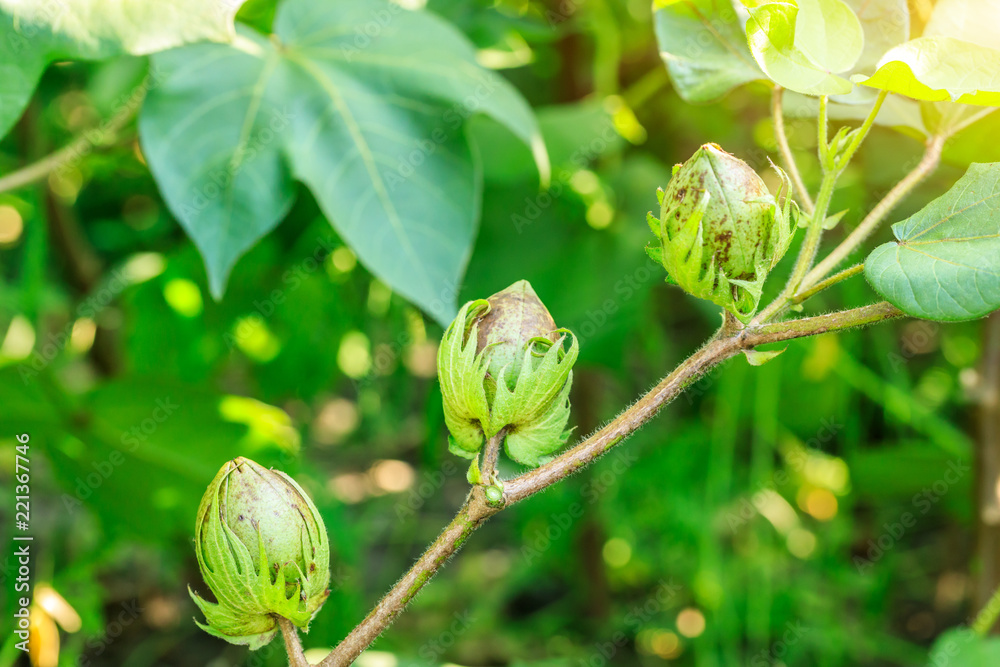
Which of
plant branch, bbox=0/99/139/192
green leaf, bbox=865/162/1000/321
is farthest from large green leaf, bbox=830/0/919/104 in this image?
plant branch, bbox=0/99/139/192

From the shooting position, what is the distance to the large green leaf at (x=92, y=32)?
1.27 feet

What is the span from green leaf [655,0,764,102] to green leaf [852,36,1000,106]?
0.11m

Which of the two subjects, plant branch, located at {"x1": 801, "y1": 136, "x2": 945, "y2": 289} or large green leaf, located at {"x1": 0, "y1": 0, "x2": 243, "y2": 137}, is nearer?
plant branch, located at {"x1": 801, "y1": 136, "x2": 945, "y2": 289}

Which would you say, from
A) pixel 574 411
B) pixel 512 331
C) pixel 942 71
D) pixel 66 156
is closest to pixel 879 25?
pixel 942 71

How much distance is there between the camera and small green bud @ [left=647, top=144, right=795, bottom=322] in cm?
23

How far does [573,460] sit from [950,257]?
142mm

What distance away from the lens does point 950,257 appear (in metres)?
0.25

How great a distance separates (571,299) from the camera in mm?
729

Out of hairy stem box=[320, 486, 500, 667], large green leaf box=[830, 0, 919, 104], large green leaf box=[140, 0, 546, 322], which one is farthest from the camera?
large green leaf box=[140, 0, 546, 322]

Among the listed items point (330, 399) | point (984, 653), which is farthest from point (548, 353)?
point (330, 399)

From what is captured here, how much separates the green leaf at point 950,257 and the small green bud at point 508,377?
0.11 meters

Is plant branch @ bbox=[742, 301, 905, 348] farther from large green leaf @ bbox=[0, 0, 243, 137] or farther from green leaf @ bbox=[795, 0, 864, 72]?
large green leaf @ bbox=[0, 0, 243, 137]

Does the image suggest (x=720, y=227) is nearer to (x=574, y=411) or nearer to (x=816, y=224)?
(x=816, y=224)

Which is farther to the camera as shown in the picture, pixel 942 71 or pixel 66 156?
pixel 66 156
